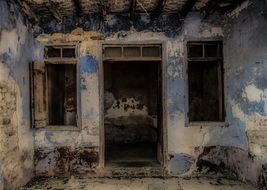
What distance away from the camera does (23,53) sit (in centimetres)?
557

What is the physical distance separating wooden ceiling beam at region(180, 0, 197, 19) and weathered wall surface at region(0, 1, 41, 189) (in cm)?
296

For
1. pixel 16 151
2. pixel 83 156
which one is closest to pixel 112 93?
pixel 83 156

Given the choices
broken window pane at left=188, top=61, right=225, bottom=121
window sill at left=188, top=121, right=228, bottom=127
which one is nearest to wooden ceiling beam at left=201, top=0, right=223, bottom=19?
broken window pane at left=188, top=61, right=225, bottom=121

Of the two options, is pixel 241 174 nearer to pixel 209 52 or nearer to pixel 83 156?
pixel 209 52

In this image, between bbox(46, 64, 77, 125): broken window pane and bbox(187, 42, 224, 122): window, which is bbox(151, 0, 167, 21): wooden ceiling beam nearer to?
bbox(187, 42, 224, 122): window

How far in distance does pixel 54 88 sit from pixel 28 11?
6.67 ft

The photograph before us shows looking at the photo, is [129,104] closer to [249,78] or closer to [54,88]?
[54,88]

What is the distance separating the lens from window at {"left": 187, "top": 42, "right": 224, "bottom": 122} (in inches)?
243

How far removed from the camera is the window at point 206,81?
6.17 m

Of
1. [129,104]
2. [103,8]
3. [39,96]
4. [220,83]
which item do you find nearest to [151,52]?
[103,8]

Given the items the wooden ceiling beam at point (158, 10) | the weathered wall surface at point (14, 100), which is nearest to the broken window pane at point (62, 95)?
the weathered wall surface at point (14, 100)

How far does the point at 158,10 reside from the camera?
5.64m

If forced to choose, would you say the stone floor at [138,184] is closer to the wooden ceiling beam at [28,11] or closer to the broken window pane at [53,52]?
the broken window pane at [53,52]

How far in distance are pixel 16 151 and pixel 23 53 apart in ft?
5.74
